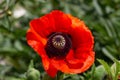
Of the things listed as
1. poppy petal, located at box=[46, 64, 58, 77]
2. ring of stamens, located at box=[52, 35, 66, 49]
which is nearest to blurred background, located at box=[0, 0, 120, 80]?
ring of stamens, located at box=[52, 35, 66, 49]

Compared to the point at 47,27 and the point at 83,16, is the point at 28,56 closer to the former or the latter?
the point at 83,16

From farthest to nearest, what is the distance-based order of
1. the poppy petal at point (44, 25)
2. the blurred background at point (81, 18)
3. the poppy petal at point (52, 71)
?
the blurred background at point (81, 18) < the poppy petal at point (44, 25) < the poppy petal at point (52, 71)

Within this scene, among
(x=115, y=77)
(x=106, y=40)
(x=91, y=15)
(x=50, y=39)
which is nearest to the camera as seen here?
(x=115, y=77)

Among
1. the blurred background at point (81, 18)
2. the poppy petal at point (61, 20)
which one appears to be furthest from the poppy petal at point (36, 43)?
the blurred background at point (81, 18)

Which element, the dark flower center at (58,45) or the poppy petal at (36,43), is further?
the dark flower center at (58,45)

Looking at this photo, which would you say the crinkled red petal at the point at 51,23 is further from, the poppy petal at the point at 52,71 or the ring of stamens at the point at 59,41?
the poppy petal at the point at 52,71

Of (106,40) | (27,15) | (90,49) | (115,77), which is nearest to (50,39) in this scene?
(90,49)

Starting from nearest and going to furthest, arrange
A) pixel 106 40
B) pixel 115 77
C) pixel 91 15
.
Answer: pixel 115 77 < pixel 106 40 < pixel 91 15

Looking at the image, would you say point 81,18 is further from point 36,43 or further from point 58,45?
point 36,43
